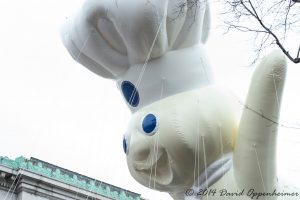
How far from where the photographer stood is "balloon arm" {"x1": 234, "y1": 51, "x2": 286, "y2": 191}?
590 cm

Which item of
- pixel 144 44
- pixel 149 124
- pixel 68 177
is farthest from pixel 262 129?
pixel 68 177

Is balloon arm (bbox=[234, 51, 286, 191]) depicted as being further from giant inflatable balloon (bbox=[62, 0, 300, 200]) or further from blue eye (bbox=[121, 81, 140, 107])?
blue eye (bbox=[121, 81, 140, 107])

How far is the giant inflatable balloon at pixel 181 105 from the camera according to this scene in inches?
234

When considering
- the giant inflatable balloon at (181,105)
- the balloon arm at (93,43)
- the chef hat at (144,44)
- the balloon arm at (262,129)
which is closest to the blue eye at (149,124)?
the giant inflatable balloon at (181,105)

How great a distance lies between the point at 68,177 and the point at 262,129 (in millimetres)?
11928

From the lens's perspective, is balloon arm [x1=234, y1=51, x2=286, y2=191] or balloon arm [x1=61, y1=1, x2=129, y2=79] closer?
balloon arm [x1=234, y1=51, x2=286, y2=191]

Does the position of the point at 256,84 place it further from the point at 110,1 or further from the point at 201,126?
the point at 110,1

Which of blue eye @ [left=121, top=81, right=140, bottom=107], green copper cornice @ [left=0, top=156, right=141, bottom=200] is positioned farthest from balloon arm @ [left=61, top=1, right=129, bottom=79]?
green copper cornice @ [left=0, top=156, right=141, bottom=200]

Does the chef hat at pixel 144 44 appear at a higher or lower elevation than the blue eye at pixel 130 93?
higher

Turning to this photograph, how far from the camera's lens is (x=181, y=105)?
6.11 metres

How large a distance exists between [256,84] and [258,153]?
76 cm

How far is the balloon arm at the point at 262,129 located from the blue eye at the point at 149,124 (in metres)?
0.96

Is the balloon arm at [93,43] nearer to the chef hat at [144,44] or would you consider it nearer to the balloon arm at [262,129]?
the chef hat at [144,44]

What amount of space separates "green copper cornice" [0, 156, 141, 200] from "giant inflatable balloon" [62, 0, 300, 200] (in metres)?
10.0
